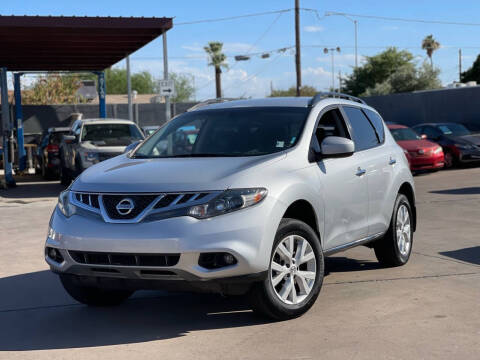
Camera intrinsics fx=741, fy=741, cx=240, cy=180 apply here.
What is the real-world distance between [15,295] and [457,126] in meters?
19.2

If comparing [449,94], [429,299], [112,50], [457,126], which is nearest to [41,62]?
[112,50]

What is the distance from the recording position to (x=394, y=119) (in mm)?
38000

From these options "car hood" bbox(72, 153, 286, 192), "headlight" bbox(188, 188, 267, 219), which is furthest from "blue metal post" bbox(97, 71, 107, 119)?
"headlight" bbox(188, 188, 267, 219)

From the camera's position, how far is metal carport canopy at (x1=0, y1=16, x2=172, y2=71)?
748 inches

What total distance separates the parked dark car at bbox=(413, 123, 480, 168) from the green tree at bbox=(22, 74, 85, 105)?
39279 mm

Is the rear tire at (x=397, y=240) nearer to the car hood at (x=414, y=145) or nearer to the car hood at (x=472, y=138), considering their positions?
the car hood at (x=414, y=145)

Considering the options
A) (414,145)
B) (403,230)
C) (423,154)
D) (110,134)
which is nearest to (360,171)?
(403,230)

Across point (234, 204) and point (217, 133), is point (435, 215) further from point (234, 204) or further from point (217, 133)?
point (234, 204)

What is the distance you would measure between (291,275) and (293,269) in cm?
5

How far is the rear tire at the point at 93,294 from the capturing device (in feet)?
20.1

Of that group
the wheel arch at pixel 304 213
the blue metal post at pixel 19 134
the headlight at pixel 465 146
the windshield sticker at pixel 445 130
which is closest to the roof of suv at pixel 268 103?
the wheel arch at pixel 304 213

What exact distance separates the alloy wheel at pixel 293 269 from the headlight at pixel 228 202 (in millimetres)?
443

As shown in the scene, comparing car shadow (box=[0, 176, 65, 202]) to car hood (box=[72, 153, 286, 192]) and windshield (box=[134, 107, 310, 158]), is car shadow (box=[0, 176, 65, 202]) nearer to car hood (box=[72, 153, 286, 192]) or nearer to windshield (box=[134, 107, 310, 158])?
windshield (box=[134, 107, 310, 158])

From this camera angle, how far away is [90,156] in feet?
58.0
